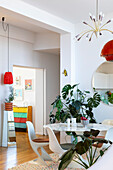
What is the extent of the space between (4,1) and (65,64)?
94.0 inches

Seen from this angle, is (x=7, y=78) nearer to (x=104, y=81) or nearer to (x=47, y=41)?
(x=47, y=41)

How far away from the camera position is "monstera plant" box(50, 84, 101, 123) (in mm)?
5443

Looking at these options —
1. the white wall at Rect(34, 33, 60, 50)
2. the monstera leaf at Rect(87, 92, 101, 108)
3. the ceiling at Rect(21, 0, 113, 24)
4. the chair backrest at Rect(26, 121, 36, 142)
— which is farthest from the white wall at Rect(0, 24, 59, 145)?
the monstera leaf at Rect(87, 92, 101, 108)

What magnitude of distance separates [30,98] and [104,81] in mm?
4603

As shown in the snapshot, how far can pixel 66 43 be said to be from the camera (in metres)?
6.12

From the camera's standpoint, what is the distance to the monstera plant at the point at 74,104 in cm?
544

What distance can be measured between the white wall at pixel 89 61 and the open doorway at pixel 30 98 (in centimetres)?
216

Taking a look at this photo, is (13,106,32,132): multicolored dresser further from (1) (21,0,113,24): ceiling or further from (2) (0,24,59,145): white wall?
(1) (21,0,113,24): ceiling

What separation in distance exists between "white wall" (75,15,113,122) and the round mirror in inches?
4.1

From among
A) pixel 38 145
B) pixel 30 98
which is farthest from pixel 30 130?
pixel 30 98

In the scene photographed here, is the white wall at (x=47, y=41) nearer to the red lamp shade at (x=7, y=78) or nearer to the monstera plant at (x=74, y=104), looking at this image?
the red lamp shade at (x=7, y=78)

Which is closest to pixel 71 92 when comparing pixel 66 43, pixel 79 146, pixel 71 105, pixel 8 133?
pixel 71 105

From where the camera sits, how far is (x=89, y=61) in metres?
5.94

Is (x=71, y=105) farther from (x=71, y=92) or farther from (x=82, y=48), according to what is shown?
(x=82, y=48)
